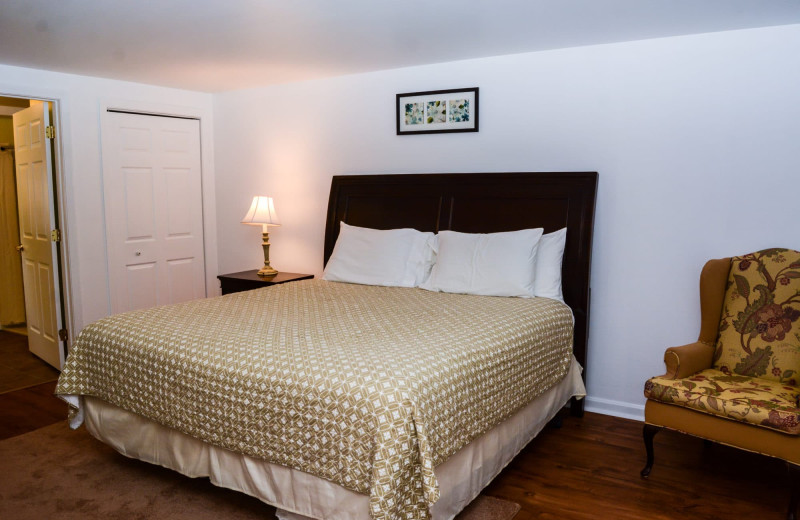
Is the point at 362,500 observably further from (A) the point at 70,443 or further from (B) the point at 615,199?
(B) the point at 615,199

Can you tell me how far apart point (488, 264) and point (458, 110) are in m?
1.19

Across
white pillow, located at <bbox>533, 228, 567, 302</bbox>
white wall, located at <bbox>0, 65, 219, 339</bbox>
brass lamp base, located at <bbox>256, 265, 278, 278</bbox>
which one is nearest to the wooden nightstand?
brass lamp base, located at <bbox>256, 265, 278, 278</bbox>

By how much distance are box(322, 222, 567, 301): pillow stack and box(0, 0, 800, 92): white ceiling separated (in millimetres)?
1162

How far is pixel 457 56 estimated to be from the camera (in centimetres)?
376

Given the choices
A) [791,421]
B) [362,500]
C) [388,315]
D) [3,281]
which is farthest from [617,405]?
[3,281]

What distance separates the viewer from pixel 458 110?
3912mm

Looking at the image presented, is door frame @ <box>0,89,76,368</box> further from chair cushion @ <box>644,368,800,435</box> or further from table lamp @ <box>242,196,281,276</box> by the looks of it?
chair cushion @ <box>644,368,800,435</box>

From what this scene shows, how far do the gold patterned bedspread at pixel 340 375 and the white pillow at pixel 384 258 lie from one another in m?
0.56

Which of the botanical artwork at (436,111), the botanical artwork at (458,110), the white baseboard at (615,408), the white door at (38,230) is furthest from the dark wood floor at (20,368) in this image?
the white baseboard at (615,408)

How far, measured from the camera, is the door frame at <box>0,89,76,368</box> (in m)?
4.14

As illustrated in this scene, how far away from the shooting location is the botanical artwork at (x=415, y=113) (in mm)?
4066

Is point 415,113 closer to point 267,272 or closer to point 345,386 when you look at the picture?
point 267,272

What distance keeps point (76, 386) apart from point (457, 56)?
9.65 feet

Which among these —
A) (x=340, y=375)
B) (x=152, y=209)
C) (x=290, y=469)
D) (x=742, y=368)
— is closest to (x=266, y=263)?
(x=152, y=209)
